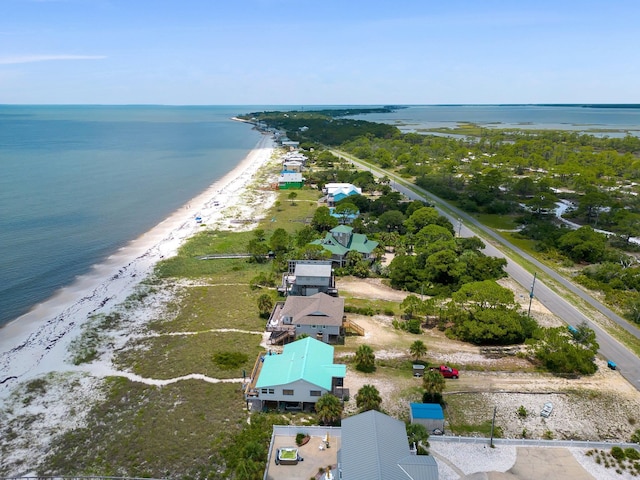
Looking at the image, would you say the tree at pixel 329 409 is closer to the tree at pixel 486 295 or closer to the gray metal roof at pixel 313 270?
the tree at pixel 486 295

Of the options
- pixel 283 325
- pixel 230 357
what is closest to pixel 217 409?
pixel 230 357

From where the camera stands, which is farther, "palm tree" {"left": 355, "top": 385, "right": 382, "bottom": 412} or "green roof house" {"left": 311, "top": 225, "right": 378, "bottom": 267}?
"green roof house" {"left": 311, "top": 225, "right": 378, "bottom": 267}

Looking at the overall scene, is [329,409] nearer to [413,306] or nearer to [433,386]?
→ [433,386]

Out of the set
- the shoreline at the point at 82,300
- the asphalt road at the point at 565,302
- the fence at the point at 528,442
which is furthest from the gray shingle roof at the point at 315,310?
the asphalt road at the point at 565,302

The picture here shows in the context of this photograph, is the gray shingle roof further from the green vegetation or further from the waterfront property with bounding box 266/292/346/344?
the green vegetation

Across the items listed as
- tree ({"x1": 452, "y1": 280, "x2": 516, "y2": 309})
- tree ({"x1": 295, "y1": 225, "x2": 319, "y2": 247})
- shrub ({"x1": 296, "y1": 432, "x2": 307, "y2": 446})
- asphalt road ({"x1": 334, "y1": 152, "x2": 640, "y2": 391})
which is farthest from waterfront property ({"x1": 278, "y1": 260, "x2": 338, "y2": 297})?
asphalt road ({"x1": 334, "y1": 152, "x2": 640, "y2": 391})

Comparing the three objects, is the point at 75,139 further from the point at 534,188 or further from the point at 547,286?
the point at 547,286

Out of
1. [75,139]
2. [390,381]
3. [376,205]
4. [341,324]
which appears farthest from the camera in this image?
[75,139]
